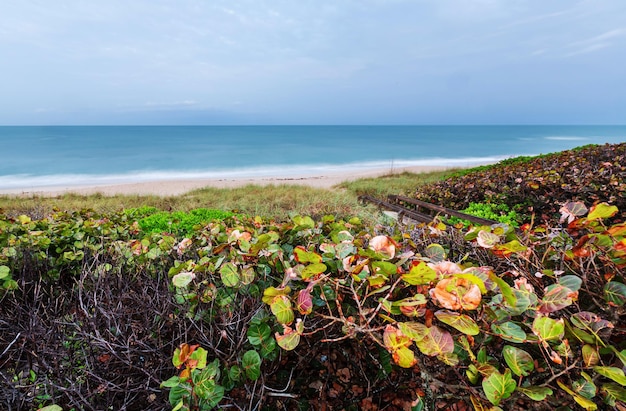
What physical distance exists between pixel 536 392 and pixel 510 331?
17 cm

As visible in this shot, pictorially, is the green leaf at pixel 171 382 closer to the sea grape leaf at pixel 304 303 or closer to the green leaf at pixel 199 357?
the green leaf at pixel 199 357

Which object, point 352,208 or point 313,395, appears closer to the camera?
point 313,395

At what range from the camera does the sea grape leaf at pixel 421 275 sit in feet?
3.19

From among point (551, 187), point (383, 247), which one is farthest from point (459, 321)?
point (551, 187)

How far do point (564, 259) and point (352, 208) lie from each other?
635cm

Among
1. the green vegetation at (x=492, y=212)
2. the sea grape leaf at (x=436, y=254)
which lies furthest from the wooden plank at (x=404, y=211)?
the sea grape leaf at (x=436, y=254)

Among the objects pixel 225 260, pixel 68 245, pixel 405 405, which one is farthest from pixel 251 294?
pixel 68 245

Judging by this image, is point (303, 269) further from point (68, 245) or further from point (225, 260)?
point (68, 245)

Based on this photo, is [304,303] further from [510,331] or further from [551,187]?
[551,187]

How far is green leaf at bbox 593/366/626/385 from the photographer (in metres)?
0.87

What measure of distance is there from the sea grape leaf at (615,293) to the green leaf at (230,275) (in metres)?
1.21

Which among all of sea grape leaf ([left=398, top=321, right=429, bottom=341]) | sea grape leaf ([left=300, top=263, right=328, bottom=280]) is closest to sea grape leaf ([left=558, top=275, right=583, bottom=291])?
sea grape leaf ([left=398, top=321, right=429, bottom=341])

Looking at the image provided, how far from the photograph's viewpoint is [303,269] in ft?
3.77

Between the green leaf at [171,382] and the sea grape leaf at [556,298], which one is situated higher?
the sea grape leaf at [556,298]
